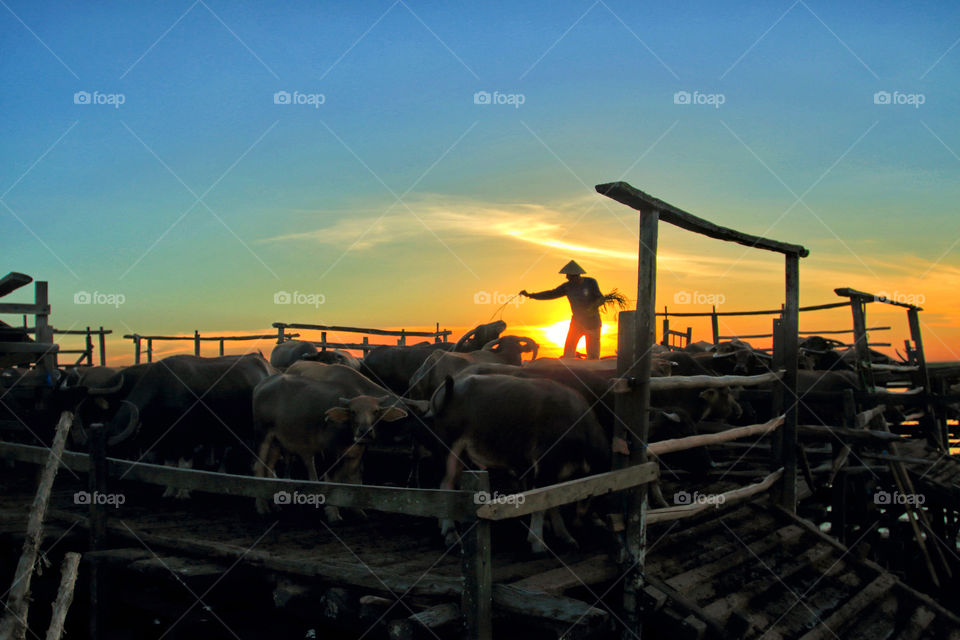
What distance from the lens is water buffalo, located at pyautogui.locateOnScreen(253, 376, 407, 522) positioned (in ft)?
28.5

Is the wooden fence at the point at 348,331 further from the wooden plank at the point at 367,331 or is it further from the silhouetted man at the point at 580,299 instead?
the silhouetted man at the point at 580,299

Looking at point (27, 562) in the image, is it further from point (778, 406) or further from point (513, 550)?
point (778, 406)

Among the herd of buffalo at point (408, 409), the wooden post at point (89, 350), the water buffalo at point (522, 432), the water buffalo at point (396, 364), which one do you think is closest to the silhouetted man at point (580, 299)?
the herd of buffalo at point (408, 409)

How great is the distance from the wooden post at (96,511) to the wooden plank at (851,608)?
7.10 metres

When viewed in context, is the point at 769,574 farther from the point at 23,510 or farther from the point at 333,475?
the point at 23,510

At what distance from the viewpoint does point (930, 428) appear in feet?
50.2

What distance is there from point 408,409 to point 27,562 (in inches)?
169

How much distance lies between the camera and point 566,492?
5465 millimetres

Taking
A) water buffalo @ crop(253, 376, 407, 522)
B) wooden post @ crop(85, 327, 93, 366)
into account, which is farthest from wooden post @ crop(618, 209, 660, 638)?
wooden post @ crop(85, 327, 93, 366)

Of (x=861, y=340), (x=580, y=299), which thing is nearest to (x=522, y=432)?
(x=580, y=299)

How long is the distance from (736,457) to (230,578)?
8.11 meters

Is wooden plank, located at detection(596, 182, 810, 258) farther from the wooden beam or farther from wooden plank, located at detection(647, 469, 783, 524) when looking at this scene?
wooden plank, located at detection(647, 469, 783, 524)

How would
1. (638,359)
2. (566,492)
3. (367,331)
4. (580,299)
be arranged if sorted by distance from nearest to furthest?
(566,492) < (638,359) < (580,299) < (367,331)

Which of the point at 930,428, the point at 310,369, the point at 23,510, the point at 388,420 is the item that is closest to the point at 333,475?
the point at 388,420
